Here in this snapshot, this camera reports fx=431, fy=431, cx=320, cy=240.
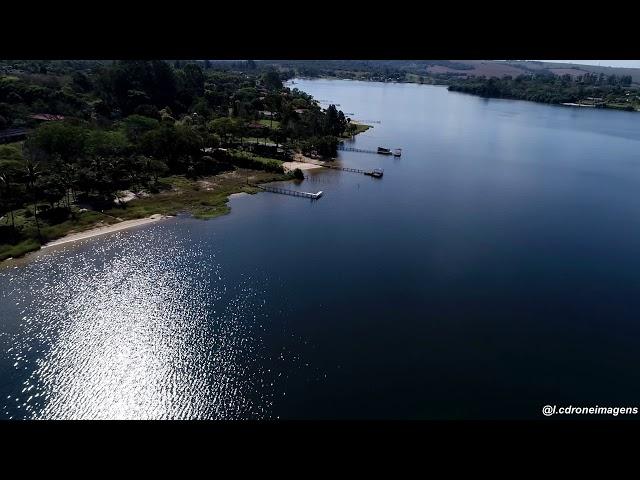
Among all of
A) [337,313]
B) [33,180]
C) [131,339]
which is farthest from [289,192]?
[131,339]

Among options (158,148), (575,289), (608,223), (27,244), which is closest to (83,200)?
(27,244)

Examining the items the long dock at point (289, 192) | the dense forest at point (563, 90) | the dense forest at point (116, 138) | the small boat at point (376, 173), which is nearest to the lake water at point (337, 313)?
the long dock at point (289, 192)

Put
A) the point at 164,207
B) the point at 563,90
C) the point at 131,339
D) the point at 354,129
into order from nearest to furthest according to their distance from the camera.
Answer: the point at 131,339 → the point at 164,207 → the point at 354,129 → the point at 563,90

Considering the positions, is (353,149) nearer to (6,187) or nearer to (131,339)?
(6,187)

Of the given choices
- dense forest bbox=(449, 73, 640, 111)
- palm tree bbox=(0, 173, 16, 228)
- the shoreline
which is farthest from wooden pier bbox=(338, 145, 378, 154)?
dense forest bbox=(449, 73, 640, 111)

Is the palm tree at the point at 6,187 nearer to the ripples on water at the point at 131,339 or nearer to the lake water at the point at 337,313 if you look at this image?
the lake water at the point at 337,313

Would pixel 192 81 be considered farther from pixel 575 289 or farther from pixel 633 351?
pixel 633 351
